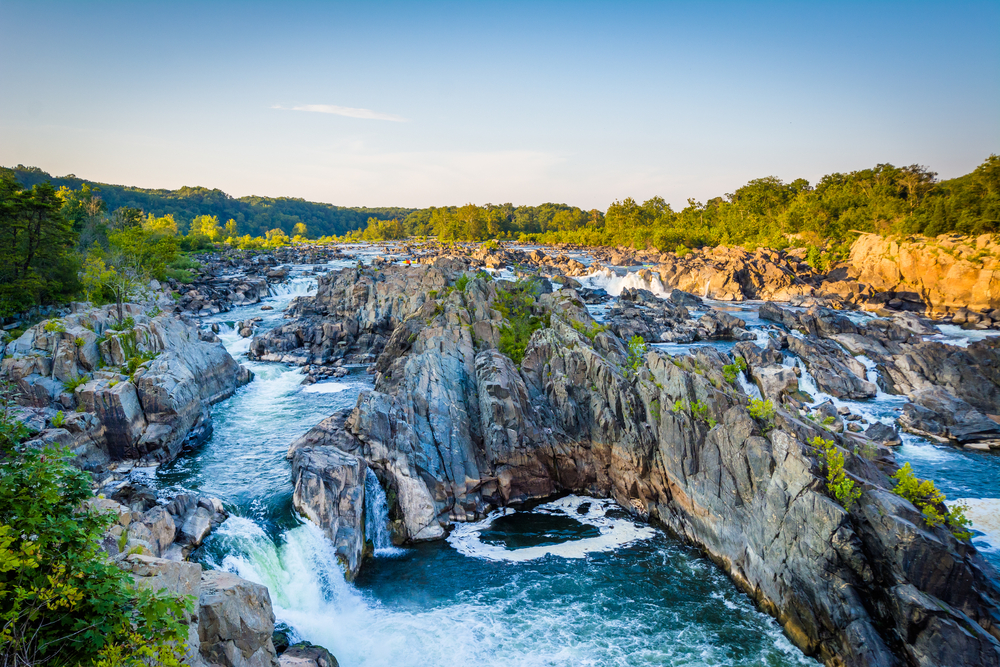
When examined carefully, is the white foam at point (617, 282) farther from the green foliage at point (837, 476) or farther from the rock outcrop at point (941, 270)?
the green foliage at point (837, 476)

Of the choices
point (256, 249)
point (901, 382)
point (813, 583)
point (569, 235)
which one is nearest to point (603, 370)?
point (813, 583)

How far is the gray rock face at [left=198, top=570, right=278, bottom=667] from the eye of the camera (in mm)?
10094

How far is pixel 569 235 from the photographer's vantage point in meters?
164

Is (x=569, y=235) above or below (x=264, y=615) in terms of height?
above

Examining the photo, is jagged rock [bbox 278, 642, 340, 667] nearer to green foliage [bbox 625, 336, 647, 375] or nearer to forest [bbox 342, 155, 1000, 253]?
green foliage [bbox 625, 336, 647, 375]

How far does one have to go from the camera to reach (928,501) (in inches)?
686

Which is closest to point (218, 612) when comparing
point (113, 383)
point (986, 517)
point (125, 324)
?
point (113, 383)

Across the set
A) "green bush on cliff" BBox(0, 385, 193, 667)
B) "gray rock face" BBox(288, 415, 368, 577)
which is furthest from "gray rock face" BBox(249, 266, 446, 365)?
"green bush on cliff" BBox(0, 385, 193, 667)

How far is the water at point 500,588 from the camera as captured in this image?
16.2 meters

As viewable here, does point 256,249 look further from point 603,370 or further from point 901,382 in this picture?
point 901,382

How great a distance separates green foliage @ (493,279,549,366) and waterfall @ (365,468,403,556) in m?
10.7

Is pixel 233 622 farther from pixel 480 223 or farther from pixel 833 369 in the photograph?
pixel 480 223

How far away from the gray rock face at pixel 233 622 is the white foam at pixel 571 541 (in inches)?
419

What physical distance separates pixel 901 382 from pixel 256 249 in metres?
121
